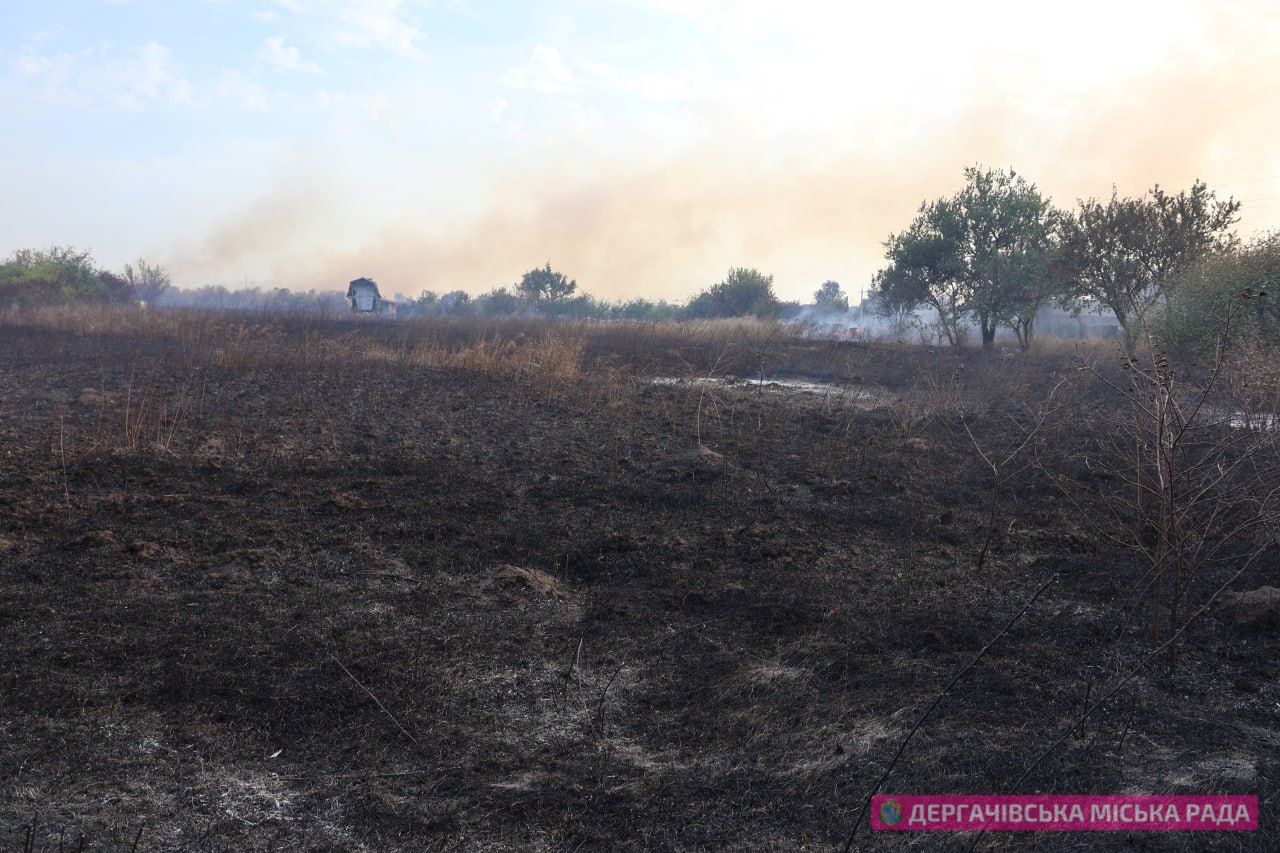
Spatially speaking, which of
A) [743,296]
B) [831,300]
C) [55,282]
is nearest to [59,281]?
[55,282]

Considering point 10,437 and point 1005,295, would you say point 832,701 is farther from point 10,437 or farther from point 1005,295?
point 1005,295

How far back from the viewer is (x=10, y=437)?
9719 millimetres

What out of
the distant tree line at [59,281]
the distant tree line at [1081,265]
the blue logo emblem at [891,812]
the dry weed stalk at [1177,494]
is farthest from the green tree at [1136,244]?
the distant tree line at [59,281]

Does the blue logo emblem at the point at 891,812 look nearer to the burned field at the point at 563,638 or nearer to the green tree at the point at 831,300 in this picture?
the burned field at the point at 563,638

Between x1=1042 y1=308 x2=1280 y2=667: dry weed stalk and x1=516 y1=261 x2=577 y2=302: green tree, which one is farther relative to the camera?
x1=516 y1=261 x2=577 y2=302: green tree

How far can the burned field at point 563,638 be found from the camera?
3662 millimetres

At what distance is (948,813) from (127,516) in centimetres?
716

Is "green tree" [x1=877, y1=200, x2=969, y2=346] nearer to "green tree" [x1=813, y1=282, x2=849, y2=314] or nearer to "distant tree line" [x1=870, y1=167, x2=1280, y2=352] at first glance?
"distant tree line" [x1=870, y1=167, x2=1280, y2=352]

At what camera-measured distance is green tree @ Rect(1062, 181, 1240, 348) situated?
2028cm

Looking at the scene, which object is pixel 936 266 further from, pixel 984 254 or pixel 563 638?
pixel 563 638

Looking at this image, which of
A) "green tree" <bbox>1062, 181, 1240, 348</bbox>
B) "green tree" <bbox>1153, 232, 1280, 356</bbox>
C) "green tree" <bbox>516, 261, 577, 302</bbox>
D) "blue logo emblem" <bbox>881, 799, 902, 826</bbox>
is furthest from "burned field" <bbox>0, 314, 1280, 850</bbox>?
"green tree" <bbox>516, 261, 577, 302</bbox>

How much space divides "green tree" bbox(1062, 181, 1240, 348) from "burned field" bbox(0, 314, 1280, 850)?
11494 mm

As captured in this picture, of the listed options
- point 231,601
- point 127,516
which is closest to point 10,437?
point 127,516

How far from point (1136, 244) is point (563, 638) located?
2112cm
